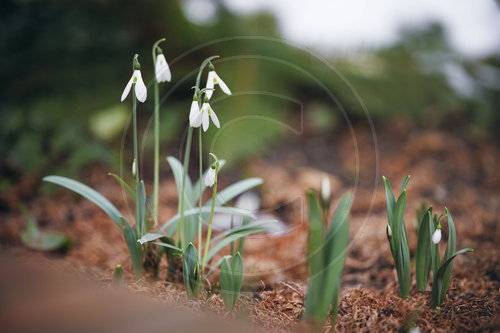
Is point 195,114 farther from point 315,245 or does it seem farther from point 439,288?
point 439,288

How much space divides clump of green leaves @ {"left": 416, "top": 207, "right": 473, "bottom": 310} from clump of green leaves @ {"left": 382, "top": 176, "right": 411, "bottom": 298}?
6 cm

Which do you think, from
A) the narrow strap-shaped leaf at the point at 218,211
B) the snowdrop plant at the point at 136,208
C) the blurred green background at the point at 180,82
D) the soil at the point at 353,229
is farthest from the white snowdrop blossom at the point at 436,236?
the blurred green background at the point at 180,82

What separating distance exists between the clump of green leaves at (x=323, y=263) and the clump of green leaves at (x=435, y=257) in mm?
232

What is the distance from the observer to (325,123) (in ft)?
8.20

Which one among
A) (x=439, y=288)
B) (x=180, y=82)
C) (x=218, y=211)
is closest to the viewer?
(x=439, y=288)

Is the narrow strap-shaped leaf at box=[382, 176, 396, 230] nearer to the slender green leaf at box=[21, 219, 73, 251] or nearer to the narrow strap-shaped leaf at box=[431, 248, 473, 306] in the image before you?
the narrow strap-shaped leaf at box=[431, 248, 473, 306]

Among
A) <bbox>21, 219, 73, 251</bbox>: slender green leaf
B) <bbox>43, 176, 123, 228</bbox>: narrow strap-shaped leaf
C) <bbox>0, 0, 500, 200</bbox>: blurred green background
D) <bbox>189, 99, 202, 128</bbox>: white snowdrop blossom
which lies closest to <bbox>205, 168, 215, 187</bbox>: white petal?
<bbox>189, 99, 202, 128</bbox>: white snowdrop blossom

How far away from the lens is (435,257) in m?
0.91

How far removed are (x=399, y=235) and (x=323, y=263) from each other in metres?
0.21

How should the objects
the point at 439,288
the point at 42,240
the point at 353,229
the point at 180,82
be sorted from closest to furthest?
the point at 439,288 < the point at 42,240 < the point at 353,229 < the point at 180,82

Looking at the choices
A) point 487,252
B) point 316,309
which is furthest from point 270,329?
point 487,252

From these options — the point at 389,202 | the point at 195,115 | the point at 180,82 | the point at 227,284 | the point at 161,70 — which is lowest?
the point at 227,284

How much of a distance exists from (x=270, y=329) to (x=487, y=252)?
844 mm

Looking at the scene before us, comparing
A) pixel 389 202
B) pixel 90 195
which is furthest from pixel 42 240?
pixel 389 202
